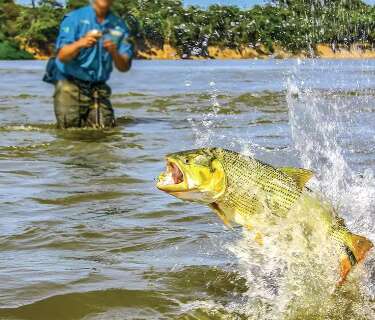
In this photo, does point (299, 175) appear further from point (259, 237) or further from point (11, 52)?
point (11, 52)

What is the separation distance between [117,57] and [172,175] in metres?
6.86

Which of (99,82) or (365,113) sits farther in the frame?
(365,113)

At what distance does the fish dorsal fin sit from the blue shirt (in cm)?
681

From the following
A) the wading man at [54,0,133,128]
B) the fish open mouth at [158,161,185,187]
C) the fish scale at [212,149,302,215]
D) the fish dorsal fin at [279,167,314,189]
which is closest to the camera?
the fish open mouth at [158,161,185,187]

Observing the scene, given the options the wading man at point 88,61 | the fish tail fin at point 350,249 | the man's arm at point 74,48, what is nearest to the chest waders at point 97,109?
the wading man at point 88,61

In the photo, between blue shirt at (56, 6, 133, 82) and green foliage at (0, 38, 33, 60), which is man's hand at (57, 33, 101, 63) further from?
green foliage at (0, 38, 33, 60)

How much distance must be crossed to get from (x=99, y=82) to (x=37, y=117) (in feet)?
10.2

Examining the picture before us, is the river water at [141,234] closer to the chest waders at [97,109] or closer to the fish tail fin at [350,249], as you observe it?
the fish tail fin at [350,249]

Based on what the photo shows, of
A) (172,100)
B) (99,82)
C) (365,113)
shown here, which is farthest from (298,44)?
(99,82)

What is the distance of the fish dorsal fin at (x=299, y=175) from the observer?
355cm

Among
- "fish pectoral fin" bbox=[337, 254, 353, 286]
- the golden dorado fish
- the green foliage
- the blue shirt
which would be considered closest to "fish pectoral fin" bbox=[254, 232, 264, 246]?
the golden dorado fish

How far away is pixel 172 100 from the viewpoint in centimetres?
1800

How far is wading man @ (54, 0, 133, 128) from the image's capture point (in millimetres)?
10045

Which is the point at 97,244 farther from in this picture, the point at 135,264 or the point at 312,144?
the point at 312,144
